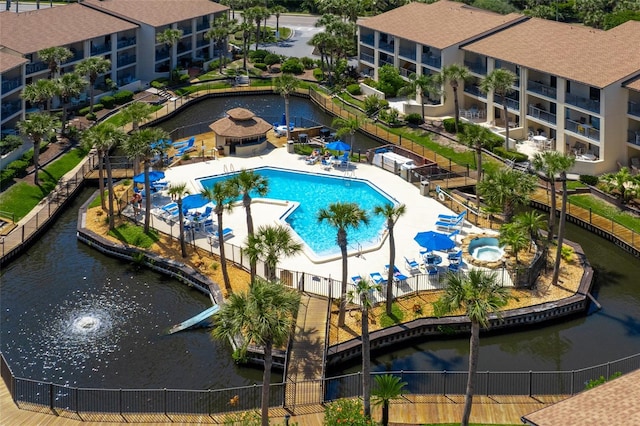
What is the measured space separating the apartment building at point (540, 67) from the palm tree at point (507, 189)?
1472cm

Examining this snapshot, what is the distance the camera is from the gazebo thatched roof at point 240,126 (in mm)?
79750

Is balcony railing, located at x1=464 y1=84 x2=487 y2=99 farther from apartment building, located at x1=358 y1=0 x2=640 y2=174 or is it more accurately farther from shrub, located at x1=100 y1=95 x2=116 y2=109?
shrub, located at x1=100 y1=95 x2=116 y2=109

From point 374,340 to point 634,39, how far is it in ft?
150

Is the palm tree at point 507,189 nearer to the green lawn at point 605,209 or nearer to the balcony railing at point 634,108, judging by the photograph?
the green lawn at point 605,209

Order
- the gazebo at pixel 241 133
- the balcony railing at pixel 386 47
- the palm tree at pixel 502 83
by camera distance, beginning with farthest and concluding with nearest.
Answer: the balcony railing at pixel 386 47 < the palm tree at pixel 502 83 < the gazebo at pixel 241 133

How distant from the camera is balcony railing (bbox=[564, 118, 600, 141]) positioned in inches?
3019

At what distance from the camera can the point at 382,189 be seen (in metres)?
72.4

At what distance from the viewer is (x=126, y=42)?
104m

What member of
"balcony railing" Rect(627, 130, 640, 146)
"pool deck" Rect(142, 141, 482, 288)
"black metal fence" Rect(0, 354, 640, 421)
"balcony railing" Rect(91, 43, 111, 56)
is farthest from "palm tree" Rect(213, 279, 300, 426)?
"balcony railing" Rect(91, 43, 111, 56)

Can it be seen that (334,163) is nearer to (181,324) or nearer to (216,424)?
(181,324)

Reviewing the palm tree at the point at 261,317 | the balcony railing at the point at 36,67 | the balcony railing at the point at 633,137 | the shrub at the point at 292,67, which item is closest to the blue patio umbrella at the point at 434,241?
the palm tree at the point at 261,317

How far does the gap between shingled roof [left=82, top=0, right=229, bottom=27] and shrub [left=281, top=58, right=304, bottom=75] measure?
43.9 ft

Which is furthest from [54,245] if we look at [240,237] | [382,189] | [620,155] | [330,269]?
[620,155]

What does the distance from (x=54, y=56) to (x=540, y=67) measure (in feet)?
160
